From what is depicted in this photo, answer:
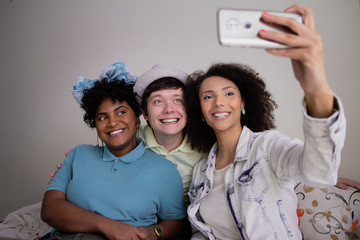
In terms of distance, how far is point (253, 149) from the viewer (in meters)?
1.49

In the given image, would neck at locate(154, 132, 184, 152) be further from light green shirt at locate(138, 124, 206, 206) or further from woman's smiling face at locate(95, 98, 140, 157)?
woman's smiling face at locate(95, 98, 140, 157)

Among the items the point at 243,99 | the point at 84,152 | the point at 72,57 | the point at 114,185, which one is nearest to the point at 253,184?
the point at 243,99

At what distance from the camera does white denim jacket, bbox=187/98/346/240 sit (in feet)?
3.17

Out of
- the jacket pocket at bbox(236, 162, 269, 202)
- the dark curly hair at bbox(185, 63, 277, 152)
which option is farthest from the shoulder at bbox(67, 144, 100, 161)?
the jacket pocket at bbox(236, 162, 269, 202)

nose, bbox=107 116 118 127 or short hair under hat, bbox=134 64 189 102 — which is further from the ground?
short hair under hat, bbox=134 64 189 102

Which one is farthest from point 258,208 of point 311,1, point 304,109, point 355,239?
point 311,1

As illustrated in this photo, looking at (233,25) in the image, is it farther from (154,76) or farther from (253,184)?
(154,76)

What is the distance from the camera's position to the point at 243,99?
1843mm

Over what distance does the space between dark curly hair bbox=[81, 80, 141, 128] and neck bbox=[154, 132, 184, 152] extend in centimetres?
23

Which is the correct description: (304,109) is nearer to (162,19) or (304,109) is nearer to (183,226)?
(183,226)

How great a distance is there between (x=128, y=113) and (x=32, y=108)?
2042 millimetres

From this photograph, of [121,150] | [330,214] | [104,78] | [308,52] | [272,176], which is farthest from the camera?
[104,78]

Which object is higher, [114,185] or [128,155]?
[128,155]

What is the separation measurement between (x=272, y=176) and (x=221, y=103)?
46 cm
